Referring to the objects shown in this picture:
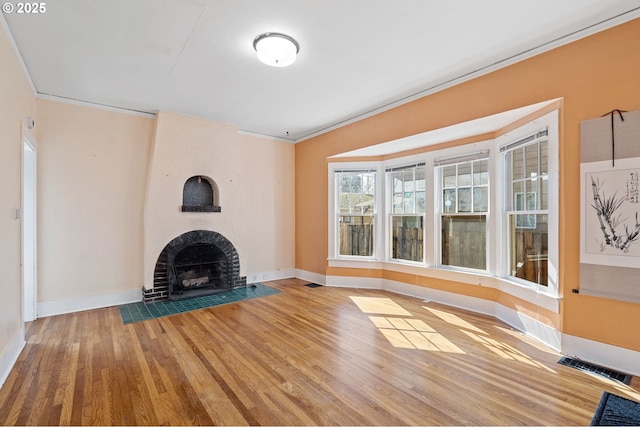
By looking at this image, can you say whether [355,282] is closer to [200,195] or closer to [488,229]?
[488,229]

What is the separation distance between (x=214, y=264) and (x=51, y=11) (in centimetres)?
394

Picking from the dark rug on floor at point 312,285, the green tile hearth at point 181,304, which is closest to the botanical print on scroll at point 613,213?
the dark rug on floor at point 312,285

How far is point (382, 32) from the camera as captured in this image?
2600 mm

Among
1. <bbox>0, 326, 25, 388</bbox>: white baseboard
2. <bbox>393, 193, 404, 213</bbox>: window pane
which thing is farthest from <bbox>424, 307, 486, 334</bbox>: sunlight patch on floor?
<bbox>0, 326, 25, 388</bbox>: white baseboard

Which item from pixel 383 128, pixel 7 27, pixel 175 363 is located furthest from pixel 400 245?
A: pixel 7 27

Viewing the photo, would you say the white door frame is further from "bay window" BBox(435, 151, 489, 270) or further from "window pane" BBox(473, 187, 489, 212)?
"window pane" BBox(473, 187, 489, 212)

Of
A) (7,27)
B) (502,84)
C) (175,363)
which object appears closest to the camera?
(7,27)

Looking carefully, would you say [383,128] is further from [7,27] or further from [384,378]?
[7,27]

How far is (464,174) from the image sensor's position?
4234 mm

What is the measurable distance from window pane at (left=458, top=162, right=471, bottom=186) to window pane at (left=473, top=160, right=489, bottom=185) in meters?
0.08

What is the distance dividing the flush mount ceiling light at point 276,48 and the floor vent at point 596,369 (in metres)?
3.73

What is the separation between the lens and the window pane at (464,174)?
4180 mm

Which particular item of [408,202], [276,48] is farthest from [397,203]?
[276,48]

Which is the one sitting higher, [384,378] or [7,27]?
[7,27]
